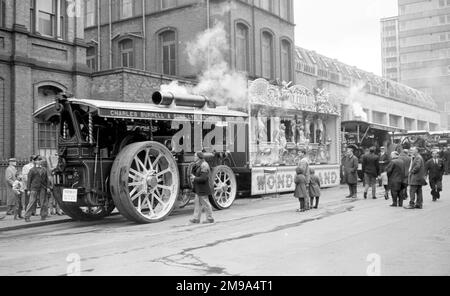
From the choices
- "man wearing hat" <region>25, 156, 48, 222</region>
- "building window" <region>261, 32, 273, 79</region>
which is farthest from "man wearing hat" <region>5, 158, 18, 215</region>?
"building window" <region>261, 32, 273, 79</region>

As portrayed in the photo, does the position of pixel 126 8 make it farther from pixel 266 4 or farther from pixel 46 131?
pixel 46 131

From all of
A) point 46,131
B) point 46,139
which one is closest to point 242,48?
point 46,131

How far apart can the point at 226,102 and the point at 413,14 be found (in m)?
59.9

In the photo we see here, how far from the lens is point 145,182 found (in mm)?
11633

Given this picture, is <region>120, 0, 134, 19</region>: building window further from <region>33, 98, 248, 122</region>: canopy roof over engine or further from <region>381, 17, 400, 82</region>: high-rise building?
<region>381, 17, 400, 82</region>: high-rise building

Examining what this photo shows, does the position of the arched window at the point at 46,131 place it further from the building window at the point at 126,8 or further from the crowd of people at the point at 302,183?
the building window at the point at 126,8

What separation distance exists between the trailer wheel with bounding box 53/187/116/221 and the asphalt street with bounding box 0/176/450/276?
27 centimetres

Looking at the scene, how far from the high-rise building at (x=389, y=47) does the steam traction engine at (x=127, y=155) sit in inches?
5138

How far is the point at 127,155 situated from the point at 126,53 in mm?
21432

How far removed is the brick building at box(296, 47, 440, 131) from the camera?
3794 cm

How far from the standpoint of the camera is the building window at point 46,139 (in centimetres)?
1831

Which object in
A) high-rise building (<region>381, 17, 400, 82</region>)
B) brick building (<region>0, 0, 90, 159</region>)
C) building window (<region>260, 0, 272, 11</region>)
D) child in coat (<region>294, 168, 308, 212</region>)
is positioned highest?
high-rise building (<region>381, 17, 400, 82</region>)
